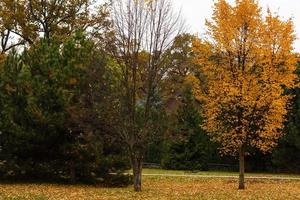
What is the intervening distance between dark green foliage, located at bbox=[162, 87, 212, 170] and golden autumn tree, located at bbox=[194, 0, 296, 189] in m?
15.8

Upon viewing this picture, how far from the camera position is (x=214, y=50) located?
83.3ft

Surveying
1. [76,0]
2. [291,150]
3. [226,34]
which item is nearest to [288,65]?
[226,34]

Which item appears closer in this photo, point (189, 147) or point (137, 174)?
point (137, 174)

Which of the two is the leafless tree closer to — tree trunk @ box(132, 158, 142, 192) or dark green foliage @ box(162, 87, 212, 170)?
tree trunk @ box(132, 158, 142, 192)

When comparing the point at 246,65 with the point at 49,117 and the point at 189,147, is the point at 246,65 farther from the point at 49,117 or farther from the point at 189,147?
the point at 189,147

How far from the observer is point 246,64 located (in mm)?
25250

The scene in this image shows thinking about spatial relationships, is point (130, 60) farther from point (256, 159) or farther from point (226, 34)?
point (256, 159)

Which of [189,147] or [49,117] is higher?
[189,147]

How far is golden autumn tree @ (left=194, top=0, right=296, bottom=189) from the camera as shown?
2480 cm

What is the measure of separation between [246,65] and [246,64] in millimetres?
52

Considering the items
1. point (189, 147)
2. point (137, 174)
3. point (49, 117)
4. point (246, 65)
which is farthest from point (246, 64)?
point (189, 147)

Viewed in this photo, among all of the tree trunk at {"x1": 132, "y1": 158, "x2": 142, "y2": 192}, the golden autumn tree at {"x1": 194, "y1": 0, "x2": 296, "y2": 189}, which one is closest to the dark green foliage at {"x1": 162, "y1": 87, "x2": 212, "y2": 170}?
the golden autumn tree at {"x1": 194, "y1": 0, "x2": 296, "y2": 189}

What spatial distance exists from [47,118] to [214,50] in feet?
28.6

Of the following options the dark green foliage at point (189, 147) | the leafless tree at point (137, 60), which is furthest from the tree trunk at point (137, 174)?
the dark green foliage at point (189, 147)
